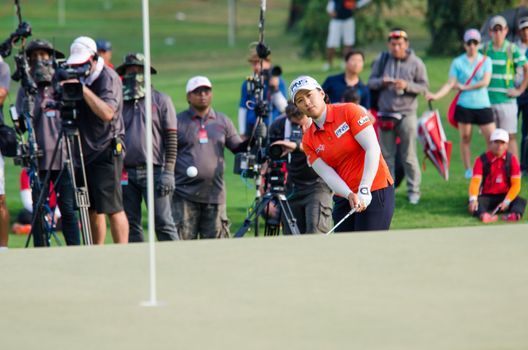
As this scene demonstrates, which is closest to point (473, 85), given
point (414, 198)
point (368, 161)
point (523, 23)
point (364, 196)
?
point (523, 23)

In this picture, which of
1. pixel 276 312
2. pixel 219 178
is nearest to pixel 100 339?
pixel 276 312

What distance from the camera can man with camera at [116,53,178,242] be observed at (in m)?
10.8

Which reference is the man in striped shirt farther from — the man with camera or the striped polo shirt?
the man with camera

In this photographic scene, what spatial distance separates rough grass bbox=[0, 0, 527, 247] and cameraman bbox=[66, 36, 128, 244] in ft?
8.10

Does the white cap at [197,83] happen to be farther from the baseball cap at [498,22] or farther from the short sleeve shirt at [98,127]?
the baseball cap at [498,22]

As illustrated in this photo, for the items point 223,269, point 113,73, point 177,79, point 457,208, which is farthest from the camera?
point 177,79

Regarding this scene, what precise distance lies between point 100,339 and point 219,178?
20.2 feet

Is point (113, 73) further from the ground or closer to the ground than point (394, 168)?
further from the ground

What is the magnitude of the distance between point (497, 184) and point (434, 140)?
1.36m

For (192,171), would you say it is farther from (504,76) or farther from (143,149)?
(504,76)

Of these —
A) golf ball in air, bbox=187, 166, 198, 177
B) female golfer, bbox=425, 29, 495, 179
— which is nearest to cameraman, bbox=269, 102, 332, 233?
golf ball in air, bbox=187, 166, 198, 177

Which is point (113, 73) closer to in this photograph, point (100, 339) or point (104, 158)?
point (104, 158)

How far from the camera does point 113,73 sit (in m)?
10.1

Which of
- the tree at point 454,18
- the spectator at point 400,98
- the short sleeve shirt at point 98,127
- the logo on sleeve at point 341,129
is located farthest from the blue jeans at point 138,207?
the tree at point 454,18
